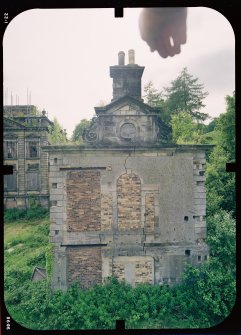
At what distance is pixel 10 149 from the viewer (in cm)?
392

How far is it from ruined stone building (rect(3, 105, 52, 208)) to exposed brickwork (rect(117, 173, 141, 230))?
0.81m

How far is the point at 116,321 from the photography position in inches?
155

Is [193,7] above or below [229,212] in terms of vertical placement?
above

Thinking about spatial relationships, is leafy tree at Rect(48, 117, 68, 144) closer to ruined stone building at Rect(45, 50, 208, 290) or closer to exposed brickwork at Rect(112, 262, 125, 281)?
ruined stone building at Rect(45, 50, 208, 290)

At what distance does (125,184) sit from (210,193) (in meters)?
0.96

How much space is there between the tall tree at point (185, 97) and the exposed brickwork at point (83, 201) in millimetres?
1157

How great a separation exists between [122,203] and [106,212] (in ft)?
0.66

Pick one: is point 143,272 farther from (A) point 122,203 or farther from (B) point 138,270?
(A) point 122,203

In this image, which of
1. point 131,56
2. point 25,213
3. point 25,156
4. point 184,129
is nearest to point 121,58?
point 131,56

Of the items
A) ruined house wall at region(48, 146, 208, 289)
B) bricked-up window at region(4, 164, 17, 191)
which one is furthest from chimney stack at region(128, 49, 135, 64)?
bricked-up window at region(4, 164, 17, 191)

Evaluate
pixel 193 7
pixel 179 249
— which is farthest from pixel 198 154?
pixel 193 7

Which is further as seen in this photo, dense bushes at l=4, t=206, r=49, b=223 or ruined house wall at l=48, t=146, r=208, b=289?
ruined house wall at l=48, t=146, r=208, b=289

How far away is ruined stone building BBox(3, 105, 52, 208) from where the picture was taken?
390 centimetres

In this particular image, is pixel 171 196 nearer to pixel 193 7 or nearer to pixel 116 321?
pixel 116 321
